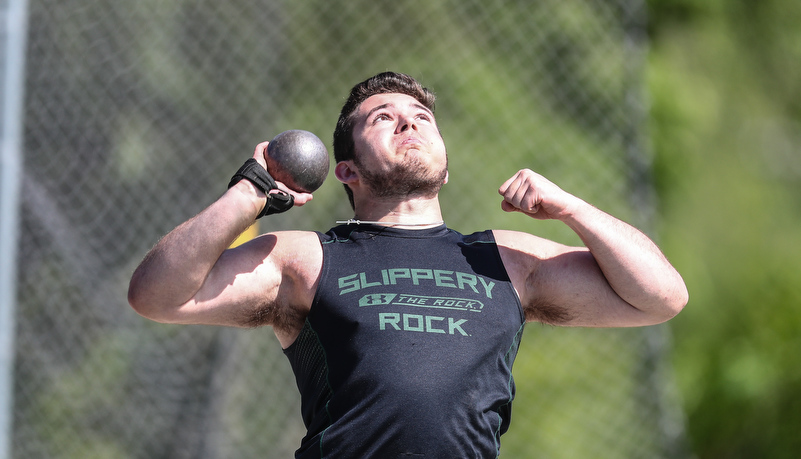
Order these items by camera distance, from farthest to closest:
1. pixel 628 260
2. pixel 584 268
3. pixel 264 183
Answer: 1. pixel 584 268
2. pixel 628 260
3. pixel 264 183

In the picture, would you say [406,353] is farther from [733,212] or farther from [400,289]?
[733,212]

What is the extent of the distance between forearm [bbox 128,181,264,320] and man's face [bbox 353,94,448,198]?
0.57 meters

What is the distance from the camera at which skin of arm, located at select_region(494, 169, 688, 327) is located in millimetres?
2695

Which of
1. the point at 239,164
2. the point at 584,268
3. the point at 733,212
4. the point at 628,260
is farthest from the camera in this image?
the point at 733,212

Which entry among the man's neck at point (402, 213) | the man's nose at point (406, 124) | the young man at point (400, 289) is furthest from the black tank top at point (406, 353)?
the man's nose at point (406, 124)

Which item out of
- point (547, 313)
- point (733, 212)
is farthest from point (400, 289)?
point (733, 212)

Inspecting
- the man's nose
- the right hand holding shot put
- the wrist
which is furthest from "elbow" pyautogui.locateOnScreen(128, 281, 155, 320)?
the man's nose

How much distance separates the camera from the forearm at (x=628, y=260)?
8.84 ft

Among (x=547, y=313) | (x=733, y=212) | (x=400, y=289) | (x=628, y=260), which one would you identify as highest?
(x=400, y=289)

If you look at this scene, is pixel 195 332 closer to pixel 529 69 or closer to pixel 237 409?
pixel 237 409

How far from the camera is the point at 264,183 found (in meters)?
2.59

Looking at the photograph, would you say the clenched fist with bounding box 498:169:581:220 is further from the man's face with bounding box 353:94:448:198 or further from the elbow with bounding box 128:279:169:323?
the elbow with bounding box 128:279:169:323

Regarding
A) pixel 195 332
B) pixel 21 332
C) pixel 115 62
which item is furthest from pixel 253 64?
pixel 21 332

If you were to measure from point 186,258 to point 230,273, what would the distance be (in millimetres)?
202
